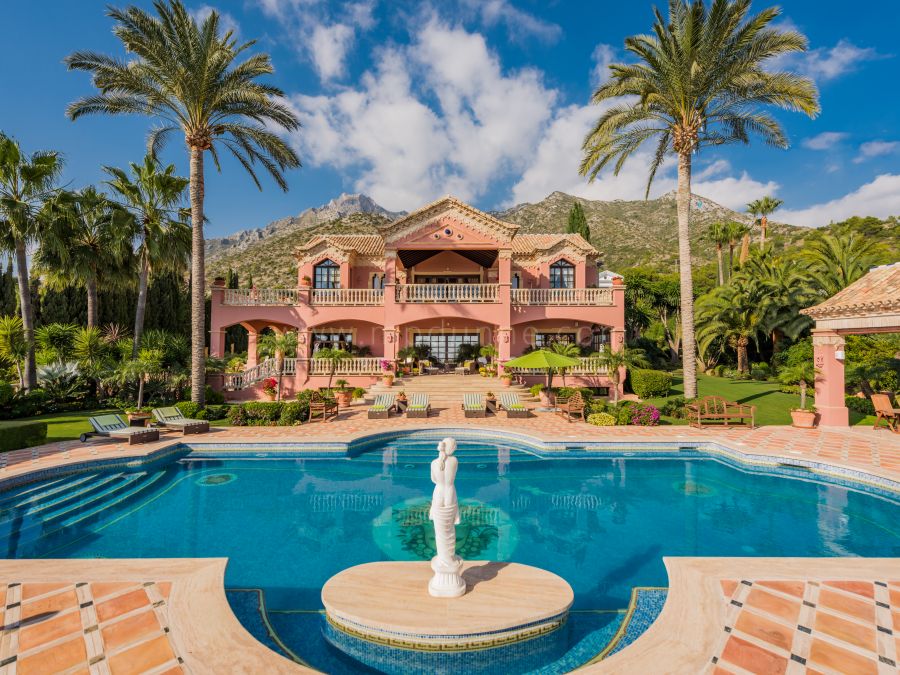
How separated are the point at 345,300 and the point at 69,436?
544 inches

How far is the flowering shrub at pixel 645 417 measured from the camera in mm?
17266

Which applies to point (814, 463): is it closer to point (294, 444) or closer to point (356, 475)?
point (356, 475)

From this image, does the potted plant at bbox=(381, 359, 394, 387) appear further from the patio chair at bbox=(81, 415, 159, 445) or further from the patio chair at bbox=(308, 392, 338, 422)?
the patio chair at bbox=(81, 415, 159, 445)

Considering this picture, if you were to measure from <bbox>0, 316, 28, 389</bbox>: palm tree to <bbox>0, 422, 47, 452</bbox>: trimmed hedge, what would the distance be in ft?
25.9

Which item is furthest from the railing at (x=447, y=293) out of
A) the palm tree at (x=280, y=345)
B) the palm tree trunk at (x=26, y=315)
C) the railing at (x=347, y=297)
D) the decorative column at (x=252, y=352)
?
the palm tree trunk at (x=26, y=315)

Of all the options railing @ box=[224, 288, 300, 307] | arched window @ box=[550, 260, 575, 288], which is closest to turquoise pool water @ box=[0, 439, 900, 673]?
railing @ box=[224, 288, 300, 307]

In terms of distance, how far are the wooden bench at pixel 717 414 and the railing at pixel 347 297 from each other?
664 inches

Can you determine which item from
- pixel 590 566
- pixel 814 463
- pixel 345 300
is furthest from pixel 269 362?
pixel 814 463

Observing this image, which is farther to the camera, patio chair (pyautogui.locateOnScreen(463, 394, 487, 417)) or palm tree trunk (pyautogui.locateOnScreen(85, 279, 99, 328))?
palm tree trunk (pyautogui.locateOnScreen(85, 279, 99, 328))

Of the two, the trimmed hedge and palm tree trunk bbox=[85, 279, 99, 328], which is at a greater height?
palm tree trunk bbox=[85, 279, 99, 328]

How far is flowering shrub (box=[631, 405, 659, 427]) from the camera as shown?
56.6 feet

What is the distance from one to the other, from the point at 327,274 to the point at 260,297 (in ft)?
16.4

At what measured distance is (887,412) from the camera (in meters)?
15.4

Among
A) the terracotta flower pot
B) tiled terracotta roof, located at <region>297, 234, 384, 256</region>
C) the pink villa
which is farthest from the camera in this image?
tiled terracotta roof, located at <region>297, 234, 384, 256</region>
